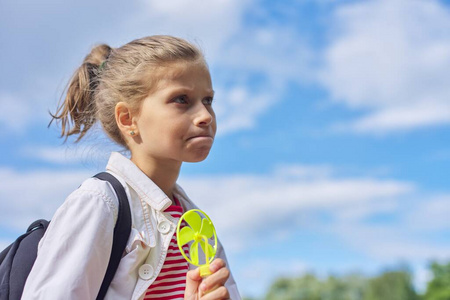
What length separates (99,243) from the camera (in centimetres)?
247

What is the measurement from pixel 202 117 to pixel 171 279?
0.82 meters

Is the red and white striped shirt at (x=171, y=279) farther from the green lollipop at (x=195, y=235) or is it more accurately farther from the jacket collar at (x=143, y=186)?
the green lollipop at (x=195, y=235)

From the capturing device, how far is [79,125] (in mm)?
3305

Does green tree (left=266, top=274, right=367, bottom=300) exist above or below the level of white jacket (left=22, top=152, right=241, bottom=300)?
above

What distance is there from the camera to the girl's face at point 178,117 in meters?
2.73

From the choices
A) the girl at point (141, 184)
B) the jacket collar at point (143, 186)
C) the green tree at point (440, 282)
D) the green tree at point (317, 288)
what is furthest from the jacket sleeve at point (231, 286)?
Result: the green tree at point (317, 288)

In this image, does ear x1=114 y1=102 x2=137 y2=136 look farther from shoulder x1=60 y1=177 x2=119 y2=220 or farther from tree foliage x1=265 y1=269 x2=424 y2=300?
tree foliage x1=265 y1=269 x2=424 y2=300

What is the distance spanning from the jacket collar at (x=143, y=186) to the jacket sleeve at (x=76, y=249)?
0.21 metres

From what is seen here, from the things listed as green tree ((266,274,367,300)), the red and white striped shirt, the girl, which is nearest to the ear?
the girl

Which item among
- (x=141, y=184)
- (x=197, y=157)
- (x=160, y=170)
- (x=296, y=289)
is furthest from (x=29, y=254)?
(x=296, y=289)

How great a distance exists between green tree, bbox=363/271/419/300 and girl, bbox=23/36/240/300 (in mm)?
39701

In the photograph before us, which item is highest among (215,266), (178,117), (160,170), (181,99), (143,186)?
(181,99)

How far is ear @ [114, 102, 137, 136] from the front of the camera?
115 inches

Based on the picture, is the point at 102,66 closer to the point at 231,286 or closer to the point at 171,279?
the point at 171,279
